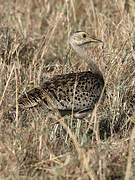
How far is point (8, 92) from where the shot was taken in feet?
14.9

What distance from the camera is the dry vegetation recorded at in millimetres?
3275

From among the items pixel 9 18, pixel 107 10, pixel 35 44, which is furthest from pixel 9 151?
pixel 107 10

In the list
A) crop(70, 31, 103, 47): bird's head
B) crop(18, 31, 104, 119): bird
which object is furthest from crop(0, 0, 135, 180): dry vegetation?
crop(70, 31, 103, 47): bird's head

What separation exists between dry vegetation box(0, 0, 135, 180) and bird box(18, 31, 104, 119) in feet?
0.33

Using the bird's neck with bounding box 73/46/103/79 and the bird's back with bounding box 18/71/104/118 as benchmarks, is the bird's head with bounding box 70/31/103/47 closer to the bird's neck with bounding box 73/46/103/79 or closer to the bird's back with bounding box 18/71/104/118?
the bird's neck with bounding box 73/46/103/79

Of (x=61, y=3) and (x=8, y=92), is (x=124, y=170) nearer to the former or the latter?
(x=8, y=92)

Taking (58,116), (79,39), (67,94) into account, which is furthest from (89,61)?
(58,116)

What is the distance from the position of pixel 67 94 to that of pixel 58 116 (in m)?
0.22

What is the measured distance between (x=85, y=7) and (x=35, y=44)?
1830 millimetres

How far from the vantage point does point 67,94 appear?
14.5ft

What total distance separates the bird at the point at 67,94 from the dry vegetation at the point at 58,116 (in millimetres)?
101

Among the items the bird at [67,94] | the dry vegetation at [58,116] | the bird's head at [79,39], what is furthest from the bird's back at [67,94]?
the bird's head at [79,39]

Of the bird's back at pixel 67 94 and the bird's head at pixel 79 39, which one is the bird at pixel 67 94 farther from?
the bird's head at pixel 79 39

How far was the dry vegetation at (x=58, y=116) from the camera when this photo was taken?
3275mm
